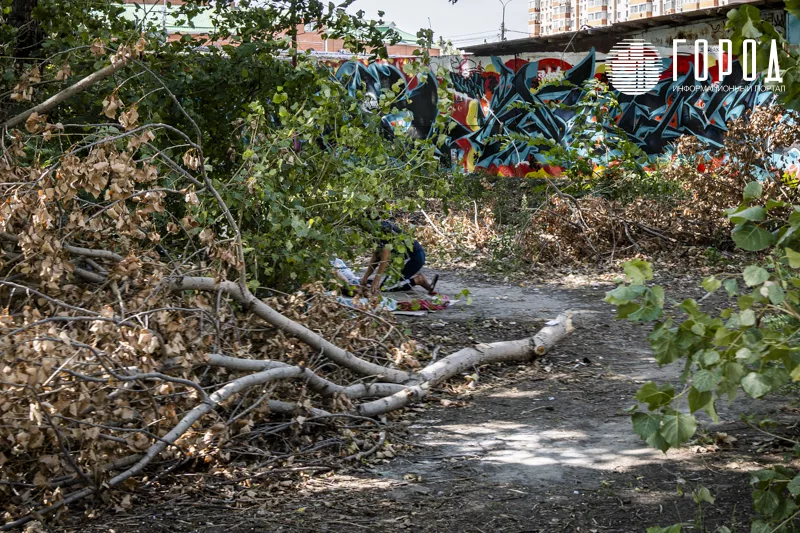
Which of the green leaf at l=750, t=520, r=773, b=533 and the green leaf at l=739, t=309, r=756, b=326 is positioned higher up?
the green leaf at l=739, t=309, r=756, b=326

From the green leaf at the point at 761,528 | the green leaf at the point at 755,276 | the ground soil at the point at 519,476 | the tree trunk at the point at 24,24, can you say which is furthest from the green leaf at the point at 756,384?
the tree trunk at the point at 24,24

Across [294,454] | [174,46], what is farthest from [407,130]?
[294,454]

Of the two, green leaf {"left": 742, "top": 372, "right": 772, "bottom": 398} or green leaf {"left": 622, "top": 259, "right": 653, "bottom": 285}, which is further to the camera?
green leaf {"left": 622, "top": 259, "right": 653, "bottom": 285}

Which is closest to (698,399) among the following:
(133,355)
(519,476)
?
(519,476)

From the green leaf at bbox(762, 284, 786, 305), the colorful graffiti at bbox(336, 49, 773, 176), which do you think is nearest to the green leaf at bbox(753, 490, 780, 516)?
the green leaf at bbox(762, 284, 786, 305)

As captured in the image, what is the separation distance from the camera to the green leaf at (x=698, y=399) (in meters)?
2.34

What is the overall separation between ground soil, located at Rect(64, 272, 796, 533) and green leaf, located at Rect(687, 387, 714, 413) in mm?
1073

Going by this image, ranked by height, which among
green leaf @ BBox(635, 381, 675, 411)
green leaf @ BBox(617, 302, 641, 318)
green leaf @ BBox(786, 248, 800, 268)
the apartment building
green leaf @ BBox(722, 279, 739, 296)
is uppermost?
the apartment building

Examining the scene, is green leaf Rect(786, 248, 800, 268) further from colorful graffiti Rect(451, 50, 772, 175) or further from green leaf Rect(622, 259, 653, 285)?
colorful graffiti Rect(451, 50, 772, 175)

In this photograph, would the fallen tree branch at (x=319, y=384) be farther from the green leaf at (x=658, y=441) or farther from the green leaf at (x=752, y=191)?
the green leaf at (x=752, y=191)

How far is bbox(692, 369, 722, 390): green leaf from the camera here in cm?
227

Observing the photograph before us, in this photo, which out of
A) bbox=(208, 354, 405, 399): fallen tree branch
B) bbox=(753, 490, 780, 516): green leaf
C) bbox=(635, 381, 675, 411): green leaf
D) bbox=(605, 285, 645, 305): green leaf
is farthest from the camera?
bbox=(208, 354, 405, 399): fallen tree branch

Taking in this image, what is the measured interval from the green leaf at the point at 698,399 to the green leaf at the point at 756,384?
14 cm

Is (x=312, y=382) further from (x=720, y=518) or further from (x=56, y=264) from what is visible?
(x=720, y=518)
